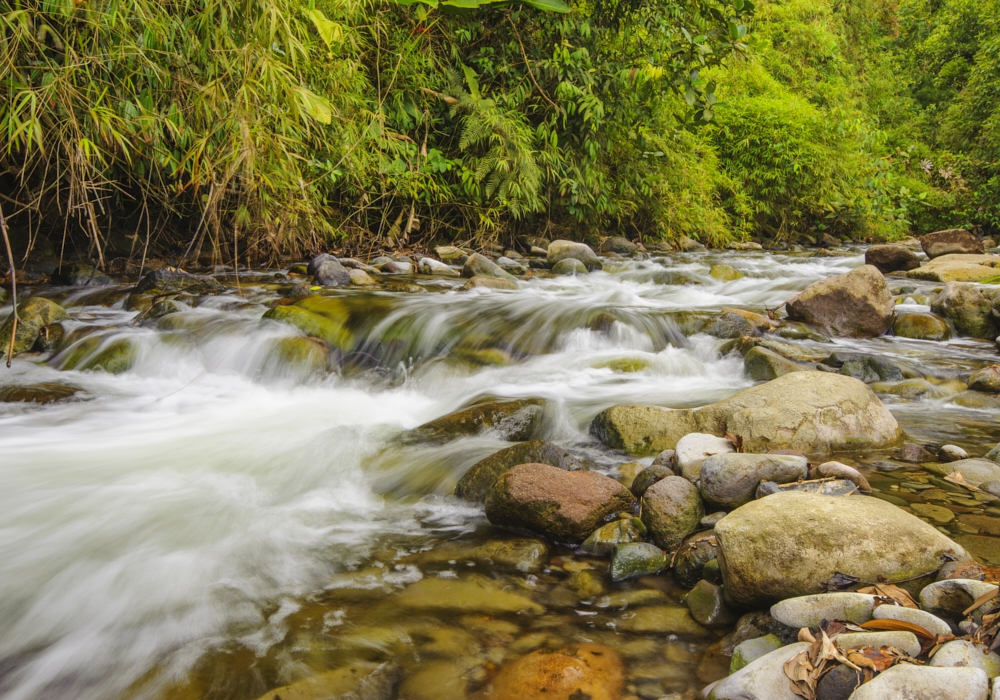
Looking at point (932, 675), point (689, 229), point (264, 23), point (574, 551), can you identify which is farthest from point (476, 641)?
point (689, 229)

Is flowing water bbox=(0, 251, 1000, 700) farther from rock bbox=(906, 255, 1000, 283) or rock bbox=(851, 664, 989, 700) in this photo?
rock bbox=(906, 255, 1000, 283)

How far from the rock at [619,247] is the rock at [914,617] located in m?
8.80

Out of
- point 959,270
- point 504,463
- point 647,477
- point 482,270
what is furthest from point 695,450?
point 959,270

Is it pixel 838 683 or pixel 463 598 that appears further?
pixel 463 598

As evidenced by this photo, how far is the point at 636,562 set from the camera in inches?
89.2

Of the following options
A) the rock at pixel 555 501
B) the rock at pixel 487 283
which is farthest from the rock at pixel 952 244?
the rock at pixel 555 501

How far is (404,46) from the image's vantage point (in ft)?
25.5

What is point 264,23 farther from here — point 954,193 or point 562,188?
point 954,193

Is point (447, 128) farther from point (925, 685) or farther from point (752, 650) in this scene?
point (925, 685)

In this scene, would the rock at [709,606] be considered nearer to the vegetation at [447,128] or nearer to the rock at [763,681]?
the rock at [763,681]

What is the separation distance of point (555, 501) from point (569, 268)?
594cm

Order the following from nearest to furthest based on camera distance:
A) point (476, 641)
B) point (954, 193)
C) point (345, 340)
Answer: point (476, 641) → point (345, 340) → point (954, 193)

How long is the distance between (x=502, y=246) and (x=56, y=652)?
7.88 meters

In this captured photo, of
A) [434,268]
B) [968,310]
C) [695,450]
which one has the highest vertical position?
[434,268]
